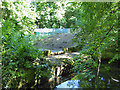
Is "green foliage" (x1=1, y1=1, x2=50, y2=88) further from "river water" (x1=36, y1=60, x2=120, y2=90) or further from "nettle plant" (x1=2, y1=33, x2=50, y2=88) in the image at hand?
"river water" (x1=36, y1=60, x2=120, y2=90)

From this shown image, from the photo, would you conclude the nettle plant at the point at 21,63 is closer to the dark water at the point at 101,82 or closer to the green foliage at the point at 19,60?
the green foliage at the point at 19,60

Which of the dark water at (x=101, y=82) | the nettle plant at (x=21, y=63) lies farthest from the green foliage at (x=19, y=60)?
the dark water at (x=101, y=82)

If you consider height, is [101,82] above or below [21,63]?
below

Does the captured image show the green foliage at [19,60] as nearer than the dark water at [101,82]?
Yes

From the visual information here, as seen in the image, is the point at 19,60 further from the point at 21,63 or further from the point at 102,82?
the point at 102,82

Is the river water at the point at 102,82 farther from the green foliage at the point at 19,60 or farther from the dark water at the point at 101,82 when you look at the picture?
the green foliage at the point at 19,60

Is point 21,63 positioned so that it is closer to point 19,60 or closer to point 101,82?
point 19,60

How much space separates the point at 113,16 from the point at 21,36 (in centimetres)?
149

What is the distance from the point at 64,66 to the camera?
2.97m

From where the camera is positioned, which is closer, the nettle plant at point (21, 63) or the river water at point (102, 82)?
the nettle plant at point (21, 63)

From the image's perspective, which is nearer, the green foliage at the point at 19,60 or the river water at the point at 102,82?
the green foliage at the point at 19,60

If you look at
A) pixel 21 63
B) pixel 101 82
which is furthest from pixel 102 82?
pixel 21 63

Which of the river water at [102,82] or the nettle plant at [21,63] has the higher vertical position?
the nettle plant at [21,63]

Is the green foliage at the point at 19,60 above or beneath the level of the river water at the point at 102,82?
above
